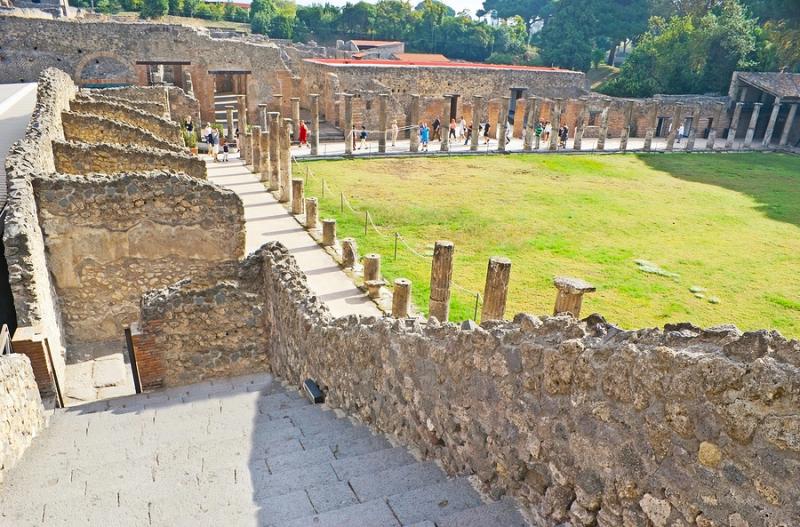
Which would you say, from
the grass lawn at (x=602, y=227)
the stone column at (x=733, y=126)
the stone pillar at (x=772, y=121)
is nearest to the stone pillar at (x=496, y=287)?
the grass lawn at (x=602, y=227)

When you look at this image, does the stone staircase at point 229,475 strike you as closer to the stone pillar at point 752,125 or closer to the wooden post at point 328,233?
the wooden post at point 328,233

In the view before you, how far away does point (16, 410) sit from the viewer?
5.07 meters

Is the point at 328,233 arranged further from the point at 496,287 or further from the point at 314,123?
the point at 314,123

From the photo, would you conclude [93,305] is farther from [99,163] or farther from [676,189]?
[676,189]

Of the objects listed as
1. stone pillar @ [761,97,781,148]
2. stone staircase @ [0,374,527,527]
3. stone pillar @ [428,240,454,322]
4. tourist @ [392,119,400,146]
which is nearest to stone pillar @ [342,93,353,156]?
tourist @ [392,119,400,146]

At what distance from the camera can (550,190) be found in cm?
2153

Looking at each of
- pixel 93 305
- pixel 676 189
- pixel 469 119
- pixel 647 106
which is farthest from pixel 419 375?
pixel 647 106

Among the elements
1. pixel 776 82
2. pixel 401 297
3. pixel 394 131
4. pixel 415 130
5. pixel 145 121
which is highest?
pixel 776 82

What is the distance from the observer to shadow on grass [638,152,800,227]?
20.5 m

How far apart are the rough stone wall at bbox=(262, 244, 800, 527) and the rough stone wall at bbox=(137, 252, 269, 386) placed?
330cm

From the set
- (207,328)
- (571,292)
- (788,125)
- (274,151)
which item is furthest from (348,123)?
(788,125)

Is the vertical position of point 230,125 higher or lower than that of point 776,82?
lower

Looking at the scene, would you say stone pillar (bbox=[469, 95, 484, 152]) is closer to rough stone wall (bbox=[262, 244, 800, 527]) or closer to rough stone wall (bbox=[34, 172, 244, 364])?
rough stone wall (bbox=[34, 172, 244, 364])

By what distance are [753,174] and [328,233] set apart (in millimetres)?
20628
